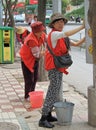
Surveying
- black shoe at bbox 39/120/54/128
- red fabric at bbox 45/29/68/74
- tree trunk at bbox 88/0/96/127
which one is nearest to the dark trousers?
red fabric at bbox 45/29/68/74

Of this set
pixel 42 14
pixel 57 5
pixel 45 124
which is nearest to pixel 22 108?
pixel 45 124

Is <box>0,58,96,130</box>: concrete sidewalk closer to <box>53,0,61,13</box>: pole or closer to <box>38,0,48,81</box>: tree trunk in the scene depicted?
<box>38,0,48,81</box>: tree trunk

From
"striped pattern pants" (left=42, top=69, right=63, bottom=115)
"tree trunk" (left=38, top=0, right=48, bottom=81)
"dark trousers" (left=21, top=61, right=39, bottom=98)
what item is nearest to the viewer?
A: "striped pattern pants" (left=42, top=69, right=63, bottom=115)

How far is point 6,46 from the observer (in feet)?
49.1

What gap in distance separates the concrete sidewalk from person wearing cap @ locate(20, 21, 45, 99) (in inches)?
18.0

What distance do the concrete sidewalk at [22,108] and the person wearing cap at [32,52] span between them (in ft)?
1.50

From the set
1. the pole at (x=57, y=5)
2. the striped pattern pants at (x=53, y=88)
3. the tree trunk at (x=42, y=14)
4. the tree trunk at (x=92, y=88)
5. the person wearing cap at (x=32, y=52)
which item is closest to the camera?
the tree trunk at (x=92, y=88)

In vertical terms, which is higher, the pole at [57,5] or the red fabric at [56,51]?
the pole at [57,5]

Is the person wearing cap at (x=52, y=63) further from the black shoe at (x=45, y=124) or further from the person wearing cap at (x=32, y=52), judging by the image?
the person wearing cap at (x=32, y=52)

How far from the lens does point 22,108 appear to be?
7.64 m

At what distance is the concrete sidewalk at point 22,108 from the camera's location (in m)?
6.42

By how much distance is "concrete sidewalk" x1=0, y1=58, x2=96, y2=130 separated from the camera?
6.42 meters

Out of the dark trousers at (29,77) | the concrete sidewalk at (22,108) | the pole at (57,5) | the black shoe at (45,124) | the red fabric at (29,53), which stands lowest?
the concrete sidewalk at (22,108)

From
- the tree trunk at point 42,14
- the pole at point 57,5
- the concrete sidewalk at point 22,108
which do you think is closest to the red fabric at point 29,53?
the pole at point 57,5
